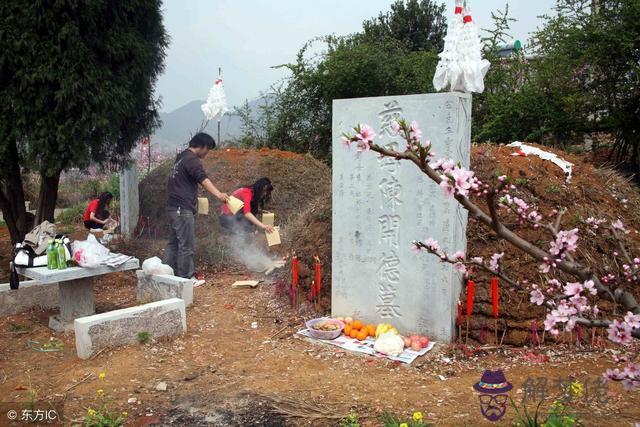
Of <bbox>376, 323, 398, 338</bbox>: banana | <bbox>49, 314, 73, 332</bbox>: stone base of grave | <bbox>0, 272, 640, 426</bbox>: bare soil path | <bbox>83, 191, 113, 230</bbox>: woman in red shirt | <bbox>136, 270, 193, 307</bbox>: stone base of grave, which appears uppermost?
<bbox>83, 191, 113, 230</bbox>: woman in red shirt

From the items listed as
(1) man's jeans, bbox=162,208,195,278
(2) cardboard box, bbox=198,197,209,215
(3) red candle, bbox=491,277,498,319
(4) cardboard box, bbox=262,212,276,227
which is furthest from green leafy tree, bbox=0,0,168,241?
(3) red candle, bbox=491,277,498,319

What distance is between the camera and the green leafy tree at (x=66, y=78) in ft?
19.4

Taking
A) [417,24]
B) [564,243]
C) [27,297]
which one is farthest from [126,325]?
[417,24]

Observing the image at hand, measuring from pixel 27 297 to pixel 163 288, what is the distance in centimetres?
159

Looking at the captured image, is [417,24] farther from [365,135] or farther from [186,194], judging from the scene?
[365,135]

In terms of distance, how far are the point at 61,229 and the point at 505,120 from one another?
32.6 feet

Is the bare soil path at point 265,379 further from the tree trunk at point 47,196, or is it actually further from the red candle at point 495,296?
the tree trunk at point 47,196

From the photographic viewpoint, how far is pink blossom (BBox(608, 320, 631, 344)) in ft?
6.34

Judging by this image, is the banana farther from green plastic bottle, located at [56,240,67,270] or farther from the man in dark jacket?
green plastic bottle, located at [56,240,67,270]

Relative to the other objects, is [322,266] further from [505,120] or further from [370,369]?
[505,120]

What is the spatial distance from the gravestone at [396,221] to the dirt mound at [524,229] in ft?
1.20

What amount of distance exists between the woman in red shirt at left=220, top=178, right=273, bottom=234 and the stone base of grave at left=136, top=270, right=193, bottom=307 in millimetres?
1278

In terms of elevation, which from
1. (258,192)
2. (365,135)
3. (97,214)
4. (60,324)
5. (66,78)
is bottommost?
(60,324)

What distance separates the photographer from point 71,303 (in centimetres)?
552
